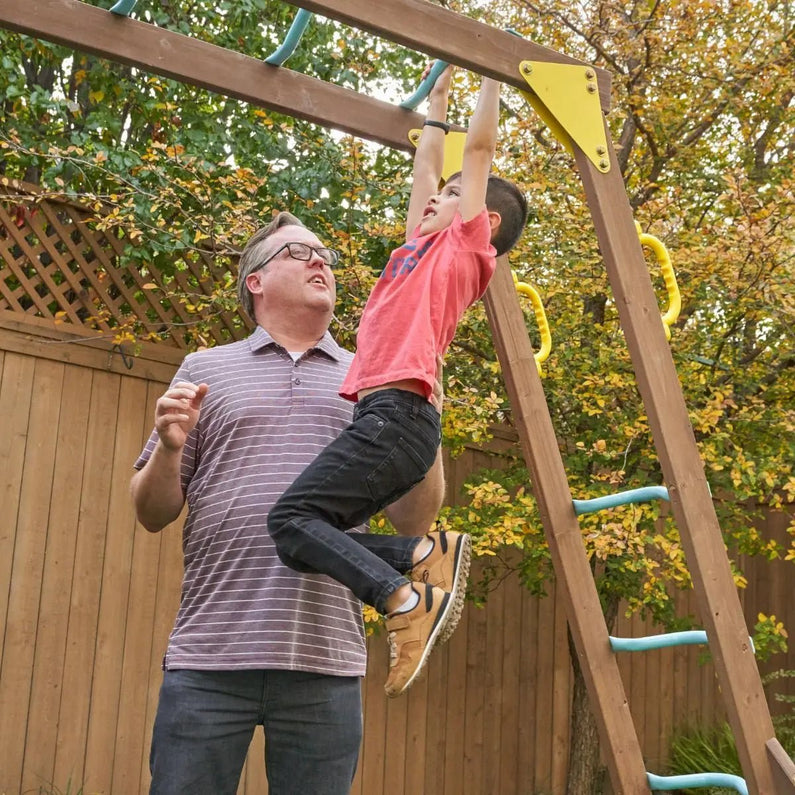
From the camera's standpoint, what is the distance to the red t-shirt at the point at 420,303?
193 centimetres

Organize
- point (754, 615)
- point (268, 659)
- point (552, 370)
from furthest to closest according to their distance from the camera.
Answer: point (754, 615)
point (552, 370)
point (268, 659)

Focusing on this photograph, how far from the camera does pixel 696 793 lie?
17.9 feet

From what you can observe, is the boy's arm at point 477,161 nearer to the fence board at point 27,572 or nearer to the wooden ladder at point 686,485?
the wooden ladder at point 686,485

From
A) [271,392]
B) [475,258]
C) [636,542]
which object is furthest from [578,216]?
[271,392]

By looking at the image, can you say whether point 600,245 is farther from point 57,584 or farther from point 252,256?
point 57,584

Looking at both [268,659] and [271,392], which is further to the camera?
[271,392]

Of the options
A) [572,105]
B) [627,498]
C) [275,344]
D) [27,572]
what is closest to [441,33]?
[572,105]

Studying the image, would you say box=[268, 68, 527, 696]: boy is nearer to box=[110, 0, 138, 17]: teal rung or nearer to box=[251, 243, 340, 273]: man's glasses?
box=[251, 243, 340, 273]: man's glasses

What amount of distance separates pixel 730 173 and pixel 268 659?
3344 mm

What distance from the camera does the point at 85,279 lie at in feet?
14.3

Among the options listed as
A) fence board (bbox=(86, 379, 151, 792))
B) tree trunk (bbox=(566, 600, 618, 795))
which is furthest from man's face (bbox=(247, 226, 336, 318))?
tree trunk (bbox=(566, 600, 618, 795))

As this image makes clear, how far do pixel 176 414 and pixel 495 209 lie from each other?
0.85m

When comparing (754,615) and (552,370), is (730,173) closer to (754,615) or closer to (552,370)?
(552,370)

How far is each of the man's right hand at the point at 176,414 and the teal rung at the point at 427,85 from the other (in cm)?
91
